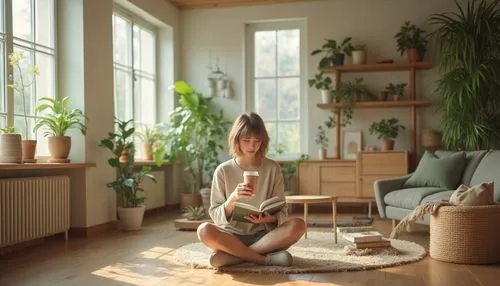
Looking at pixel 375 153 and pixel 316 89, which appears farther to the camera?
pixel 316 89

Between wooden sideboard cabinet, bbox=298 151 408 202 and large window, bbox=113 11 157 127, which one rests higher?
large window, bbox=113 11 157 127

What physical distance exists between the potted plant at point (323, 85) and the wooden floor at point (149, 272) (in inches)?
112

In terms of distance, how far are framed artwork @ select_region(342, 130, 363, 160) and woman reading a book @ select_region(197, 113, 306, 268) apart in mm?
3715

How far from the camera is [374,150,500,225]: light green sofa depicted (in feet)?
14.9

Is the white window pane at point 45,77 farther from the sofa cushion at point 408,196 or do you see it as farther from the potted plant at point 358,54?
the potted plant at point 358,54

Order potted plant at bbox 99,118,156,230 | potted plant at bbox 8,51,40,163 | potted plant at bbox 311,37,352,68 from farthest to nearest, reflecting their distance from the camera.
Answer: potted plant at bbox 311,37,352,68 → potted plant at bbox 99,118,156,230 → potted plant at bbox 8,51,40,163

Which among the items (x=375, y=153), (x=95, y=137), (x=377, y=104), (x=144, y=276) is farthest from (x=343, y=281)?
(x=377, y=104)

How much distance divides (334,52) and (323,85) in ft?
1.45

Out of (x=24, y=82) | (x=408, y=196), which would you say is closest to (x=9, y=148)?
(x=24, y=82)

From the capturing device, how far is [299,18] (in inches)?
283

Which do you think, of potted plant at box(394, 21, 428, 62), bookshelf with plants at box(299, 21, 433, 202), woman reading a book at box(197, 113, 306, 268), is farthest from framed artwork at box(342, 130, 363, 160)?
woman reading a book at box(197, 113, 306, 268)

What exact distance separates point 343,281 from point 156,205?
165 inches

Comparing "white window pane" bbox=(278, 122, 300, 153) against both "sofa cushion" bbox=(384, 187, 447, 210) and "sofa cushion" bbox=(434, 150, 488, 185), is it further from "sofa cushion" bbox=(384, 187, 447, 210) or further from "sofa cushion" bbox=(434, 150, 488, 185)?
"sofa cushion" bbox=(434, 150, 488, 185)

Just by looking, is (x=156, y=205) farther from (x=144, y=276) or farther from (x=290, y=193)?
(x=144, y=276)
